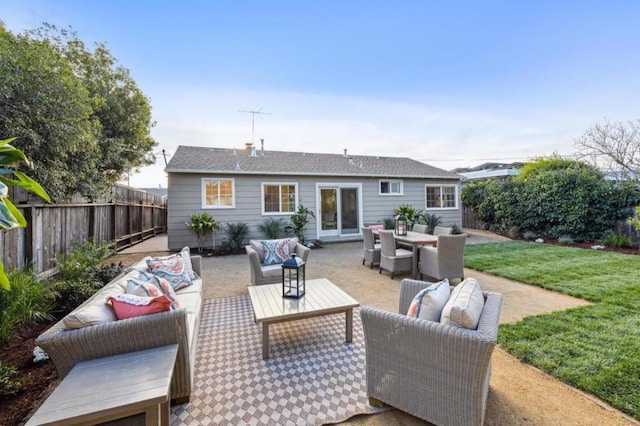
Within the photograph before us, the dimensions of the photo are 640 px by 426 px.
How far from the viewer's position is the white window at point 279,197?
10031mm

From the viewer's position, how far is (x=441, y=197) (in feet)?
41.2

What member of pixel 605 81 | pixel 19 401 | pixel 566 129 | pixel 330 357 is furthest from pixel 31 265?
pixel 566 129

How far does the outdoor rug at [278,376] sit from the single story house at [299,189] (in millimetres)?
6334

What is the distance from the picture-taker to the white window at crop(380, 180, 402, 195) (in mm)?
11617

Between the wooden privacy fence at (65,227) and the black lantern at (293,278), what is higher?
the wooden privacy fence at (65,227)

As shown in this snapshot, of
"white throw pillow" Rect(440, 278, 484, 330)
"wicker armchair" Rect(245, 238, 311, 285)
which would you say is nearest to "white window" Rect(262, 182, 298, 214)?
"wicker armchair" Rect(245, 238, 311, 285)

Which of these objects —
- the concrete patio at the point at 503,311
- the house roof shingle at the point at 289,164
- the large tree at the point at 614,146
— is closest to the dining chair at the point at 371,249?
the concrete patio at the point at 503,311

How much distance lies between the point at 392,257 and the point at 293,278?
2958mm

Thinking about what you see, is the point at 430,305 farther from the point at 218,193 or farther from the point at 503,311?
the point at 218,193

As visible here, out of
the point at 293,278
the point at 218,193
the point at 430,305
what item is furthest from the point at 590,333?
the point at 218,193

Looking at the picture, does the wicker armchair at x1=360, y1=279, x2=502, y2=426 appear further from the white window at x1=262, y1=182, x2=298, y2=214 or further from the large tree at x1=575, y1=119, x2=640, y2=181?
the large tree at x1=575, y1=119, x2=640, y2=181

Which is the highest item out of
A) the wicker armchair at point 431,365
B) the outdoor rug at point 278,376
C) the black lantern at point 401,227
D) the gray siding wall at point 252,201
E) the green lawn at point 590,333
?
the gray siding wall at point 252,201

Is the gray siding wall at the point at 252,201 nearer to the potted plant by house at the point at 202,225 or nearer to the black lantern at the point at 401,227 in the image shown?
the potted plant by house at the point at 202,225

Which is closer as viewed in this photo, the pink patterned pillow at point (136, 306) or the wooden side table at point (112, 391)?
the wooden side table at point (112, 391)
